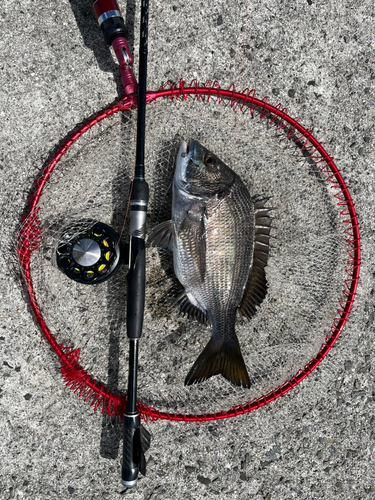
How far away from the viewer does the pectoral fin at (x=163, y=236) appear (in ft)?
5.99

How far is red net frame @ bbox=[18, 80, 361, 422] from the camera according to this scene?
6.03 feet

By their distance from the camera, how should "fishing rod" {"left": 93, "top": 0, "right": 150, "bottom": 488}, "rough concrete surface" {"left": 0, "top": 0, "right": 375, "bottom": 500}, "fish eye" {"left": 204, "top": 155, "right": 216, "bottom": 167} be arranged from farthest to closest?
1. "rough concrete surface" {"left": 0, "top": 0, "right": 375, "bottom": 500}
2. "fish eye" {"left": 204, "top": 155, "right": 216, "bottom": 167}
3. "fishing rod" {"left": 93, "top": 0, "right": 150, "bottom": 488}

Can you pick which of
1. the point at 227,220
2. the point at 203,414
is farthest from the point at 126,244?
the point at 203,414

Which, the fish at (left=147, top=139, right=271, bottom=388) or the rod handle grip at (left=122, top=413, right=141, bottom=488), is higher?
the fish at (left=147, top=139, right=271, bottom=388)

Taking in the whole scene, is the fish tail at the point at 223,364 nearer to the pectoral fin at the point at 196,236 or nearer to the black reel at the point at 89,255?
the pectoral fin at the point at 196,236

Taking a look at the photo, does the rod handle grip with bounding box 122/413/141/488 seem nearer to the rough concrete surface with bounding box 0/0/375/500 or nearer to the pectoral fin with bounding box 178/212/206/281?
the rough concrete surface with bounding box 0/0/375/500

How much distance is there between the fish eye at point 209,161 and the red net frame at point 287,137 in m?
0.31

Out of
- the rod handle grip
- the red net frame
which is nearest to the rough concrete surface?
the red net frame

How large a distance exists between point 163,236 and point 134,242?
164 mm

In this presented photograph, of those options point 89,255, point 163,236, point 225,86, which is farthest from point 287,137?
point 89,255

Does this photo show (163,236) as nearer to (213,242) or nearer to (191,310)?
(213,242)

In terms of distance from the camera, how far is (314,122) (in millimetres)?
2166

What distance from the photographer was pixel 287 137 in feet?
6.63

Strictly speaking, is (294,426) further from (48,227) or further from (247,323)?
(48,227)
